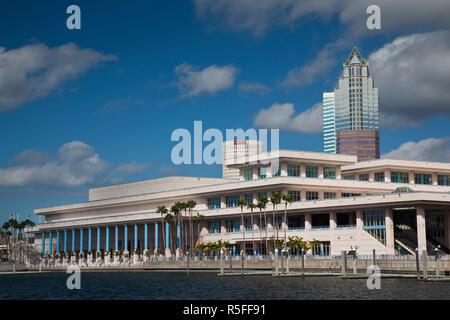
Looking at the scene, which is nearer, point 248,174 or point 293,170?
point 293,170

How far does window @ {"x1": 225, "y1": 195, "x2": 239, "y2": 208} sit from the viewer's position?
149m

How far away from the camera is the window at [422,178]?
157 m

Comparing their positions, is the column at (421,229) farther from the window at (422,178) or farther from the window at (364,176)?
the window at (422,178)

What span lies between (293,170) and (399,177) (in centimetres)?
2729

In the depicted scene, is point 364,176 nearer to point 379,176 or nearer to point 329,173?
point 379,176

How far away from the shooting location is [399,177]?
502 ft

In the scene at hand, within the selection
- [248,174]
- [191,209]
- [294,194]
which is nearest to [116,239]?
[191,209]

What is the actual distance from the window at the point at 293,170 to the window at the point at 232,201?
14.2 metres

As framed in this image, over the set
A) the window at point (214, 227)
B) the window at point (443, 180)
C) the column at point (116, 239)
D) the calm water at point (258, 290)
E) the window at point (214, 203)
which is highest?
the window at point (443, 180)

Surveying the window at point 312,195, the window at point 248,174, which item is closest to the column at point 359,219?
the window at point 312,195

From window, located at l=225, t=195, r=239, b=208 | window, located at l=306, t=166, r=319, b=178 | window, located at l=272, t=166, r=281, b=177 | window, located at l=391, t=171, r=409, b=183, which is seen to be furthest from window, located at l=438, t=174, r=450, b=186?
window, located at l=225, t=195, r=239, b=208

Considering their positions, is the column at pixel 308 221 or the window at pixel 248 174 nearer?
the column at pixel 308 221
